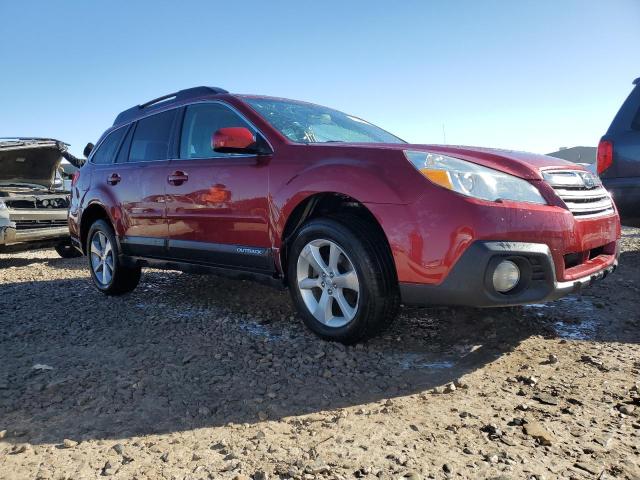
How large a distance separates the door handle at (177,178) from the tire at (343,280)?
1.19 m

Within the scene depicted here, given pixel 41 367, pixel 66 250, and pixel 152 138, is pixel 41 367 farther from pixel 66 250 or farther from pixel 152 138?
pixel 66 250

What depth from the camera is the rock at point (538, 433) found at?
1879mm

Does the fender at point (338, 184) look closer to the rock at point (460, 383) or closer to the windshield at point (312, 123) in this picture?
the windshield at point (312, 123)

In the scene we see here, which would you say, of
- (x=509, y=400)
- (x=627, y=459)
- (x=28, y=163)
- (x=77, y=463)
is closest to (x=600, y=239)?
(x=509, y=400)

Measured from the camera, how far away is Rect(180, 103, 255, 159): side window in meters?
3.71

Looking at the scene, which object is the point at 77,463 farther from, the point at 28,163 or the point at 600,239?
the point at 28,163

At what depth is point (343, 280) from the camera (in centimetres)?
288

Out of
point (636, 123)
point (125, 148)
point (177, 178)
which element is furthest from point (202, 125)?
point (636, 123)

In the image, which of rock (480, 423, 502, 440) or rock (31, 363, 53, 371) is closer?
rock (480, 423, 502, 440)

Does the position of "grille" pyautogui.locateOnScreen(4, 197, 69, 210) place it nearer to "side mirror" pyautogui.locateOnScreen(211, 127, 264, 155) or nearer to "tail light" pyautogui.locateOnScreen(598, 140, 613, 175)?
"side mirror" pyautogui.locateOnScreen(211, 127, 264, 155)

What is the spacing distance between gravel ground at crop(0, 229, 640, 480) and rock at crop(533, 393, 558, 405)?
1cm

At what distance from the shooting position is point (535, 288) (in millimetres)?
2512

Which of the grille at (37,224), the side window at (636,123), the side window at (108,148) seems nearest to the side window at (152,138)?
the side window at (108,148)

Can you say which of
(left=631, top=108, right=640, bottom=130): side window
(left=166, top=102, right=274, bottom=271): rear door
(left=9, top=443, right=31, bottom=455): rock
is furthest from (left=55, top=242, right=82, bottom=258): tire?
(left=631, top=108, right=640, bottom=130): side window
